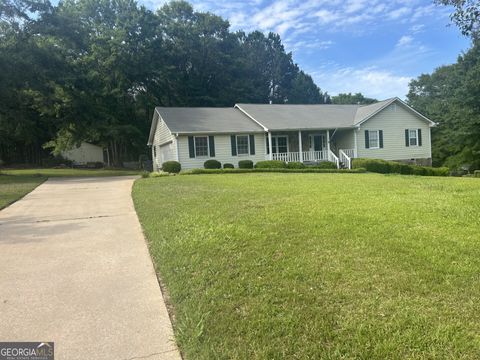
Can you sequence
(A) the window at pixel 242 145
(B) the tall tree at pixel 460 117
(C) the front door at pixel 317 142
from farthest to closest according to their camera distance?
(B) the tall tree at pixel 460 117 → (C) the front door at pixel 317 142 → (A) the window at pixel 242 145

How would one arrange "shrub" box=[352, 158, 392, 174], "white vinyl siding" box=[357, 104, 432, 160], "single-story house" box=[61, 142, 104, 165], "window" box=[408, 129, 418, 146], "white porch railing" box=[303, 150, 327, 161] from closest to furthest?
"shrub" box=[352, 158, 392, 174]
"white porch railing" box=[303, 150, 327, 161]
"white vinyl siding" box=[357, 104, 432, 160]
"window" box=[408, 129, 418, 146]
"single-story house" box=[61, 142, 104, 165]

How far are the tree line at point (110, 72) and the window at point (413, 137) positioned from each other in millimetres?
23482

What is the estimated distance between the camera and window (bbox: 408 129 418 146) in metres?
26.3

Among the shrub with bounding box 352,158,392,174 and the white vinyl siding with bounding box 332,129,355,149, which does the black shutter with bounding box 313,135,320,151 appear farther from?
the shrub with bounding box 352,158,392,174

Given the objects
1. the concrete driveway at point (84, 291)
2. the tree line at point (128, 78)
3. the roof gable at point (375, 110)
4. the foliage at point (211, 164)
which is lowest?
the concrete driveway at point (84, 291)

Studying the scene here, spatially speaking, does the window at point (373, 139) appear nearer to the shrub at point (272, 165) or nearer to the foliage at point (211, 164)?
the shrub at point (272, 165)

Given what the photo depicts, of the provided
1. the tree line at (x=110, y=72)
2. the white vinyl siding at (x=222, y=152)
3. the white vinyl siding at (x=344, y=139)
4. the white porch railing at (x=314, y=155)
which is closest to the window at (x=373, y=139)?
the white vinyl siding at (x=344, y=139)

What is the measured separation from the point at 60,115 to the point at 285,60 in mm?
40122

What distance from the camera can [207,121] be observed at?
23.6 meters

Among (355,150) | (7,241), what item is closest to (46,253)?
(7,241)

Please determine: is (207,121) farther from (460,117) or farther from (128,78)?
(460,117)

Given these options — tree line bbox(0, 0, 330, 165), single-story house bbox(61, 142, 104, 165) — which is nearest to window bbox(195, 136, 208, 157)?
tree line bbox(0, 0, 330, 165)

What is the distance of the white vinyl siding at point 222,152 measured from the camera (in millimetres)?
21719

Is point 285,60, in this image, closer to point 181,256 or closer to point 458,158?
point 458,158
